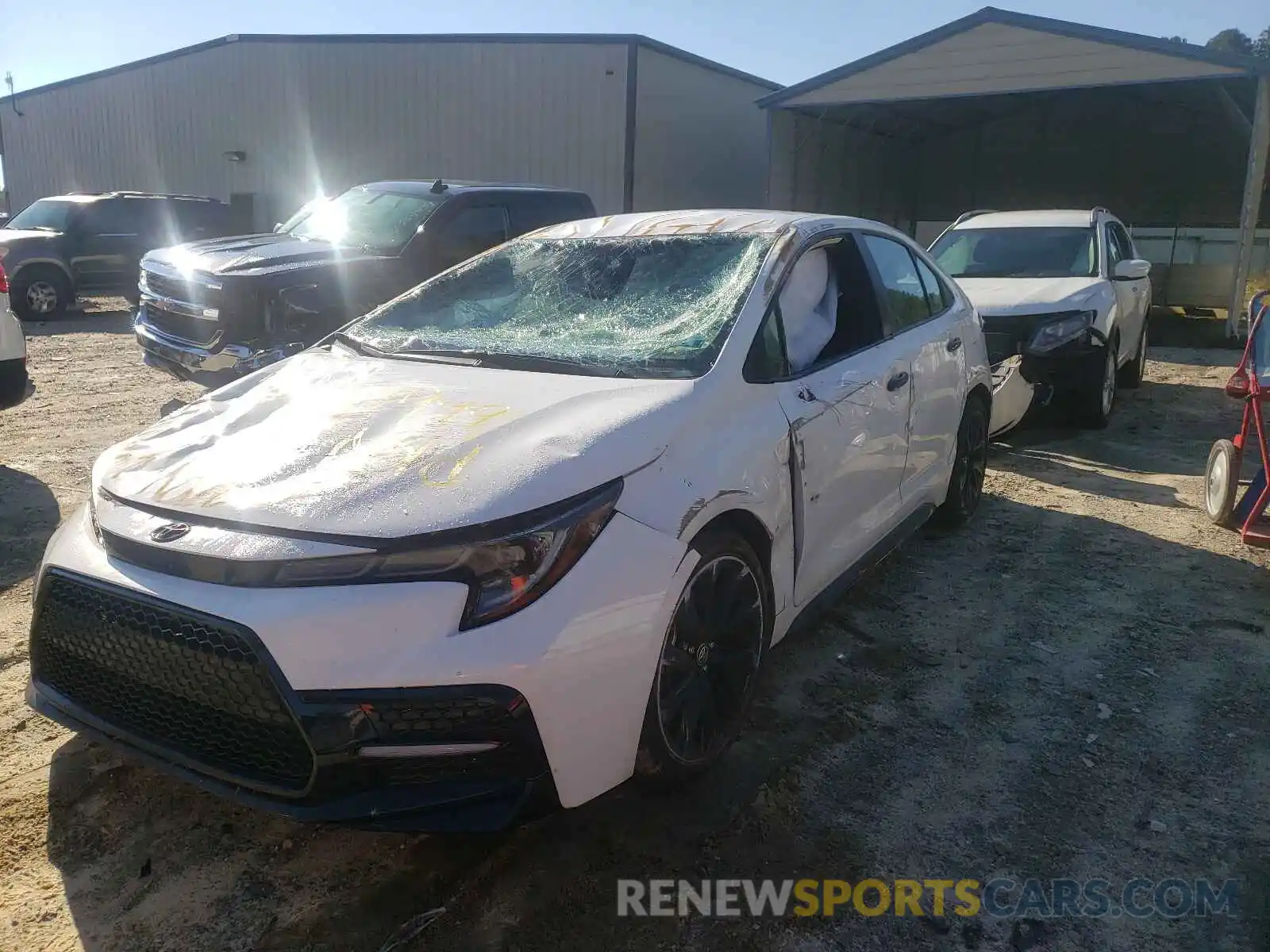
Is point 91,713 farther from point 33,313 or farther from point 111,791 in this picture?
point 33,313

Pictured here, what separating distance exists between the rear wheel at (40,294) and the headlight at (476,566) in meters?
14.1

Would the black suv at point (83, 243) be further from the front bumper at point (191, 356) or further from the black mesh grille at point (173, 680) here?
the black mesh grille at point (173, 680)

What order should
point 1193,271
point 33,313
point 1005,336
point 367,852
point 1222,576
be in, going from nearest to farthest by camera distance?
point 367,852, point 1222,576, point 1005,336, point 33,313, point 1193,271

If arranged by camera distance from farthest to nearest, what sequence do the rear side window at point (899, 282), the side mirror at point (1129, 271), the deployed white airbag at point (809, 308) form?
the side mirror at point (1129, 271)
the rear side window at point (899, 282)
the deployed white airbag at point (809, 308)

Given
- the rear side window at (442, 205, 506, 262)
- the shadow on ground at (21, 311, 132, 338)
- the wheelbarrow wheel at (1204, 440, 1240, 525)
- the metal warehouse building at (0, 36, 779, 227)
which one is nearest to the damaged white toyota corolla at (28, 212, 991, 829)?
the wheelbarrow wheel at (1204, 440, 1240, 525)

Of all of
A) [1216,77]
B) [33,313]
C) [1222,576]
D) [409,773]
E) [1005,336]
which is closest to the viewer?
[409,773]

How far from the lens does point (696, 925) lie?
235 centimetres

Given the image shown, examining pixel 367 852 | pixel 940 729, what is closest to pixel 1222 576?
pixel 940 729

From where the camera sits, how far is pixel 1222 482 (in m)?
5.29

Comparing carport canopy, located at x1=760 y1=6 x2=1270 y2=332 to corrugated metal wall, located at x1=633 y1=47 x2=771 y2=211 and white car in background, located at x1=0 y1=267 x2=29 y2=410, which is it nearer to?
corrugated metal wall, located at x1=633 y1=47 x2=771 y2=211

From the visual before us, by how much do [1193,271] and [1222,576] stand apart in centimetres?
1579

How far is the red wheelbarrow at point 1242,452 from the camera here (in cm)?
468

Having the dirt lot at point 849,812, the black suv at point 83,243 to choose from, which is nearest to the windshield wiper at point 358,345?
the dirt lot at point 849,812

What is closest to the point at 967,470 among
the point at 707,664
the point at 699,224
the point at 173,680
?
the point at 699,224
